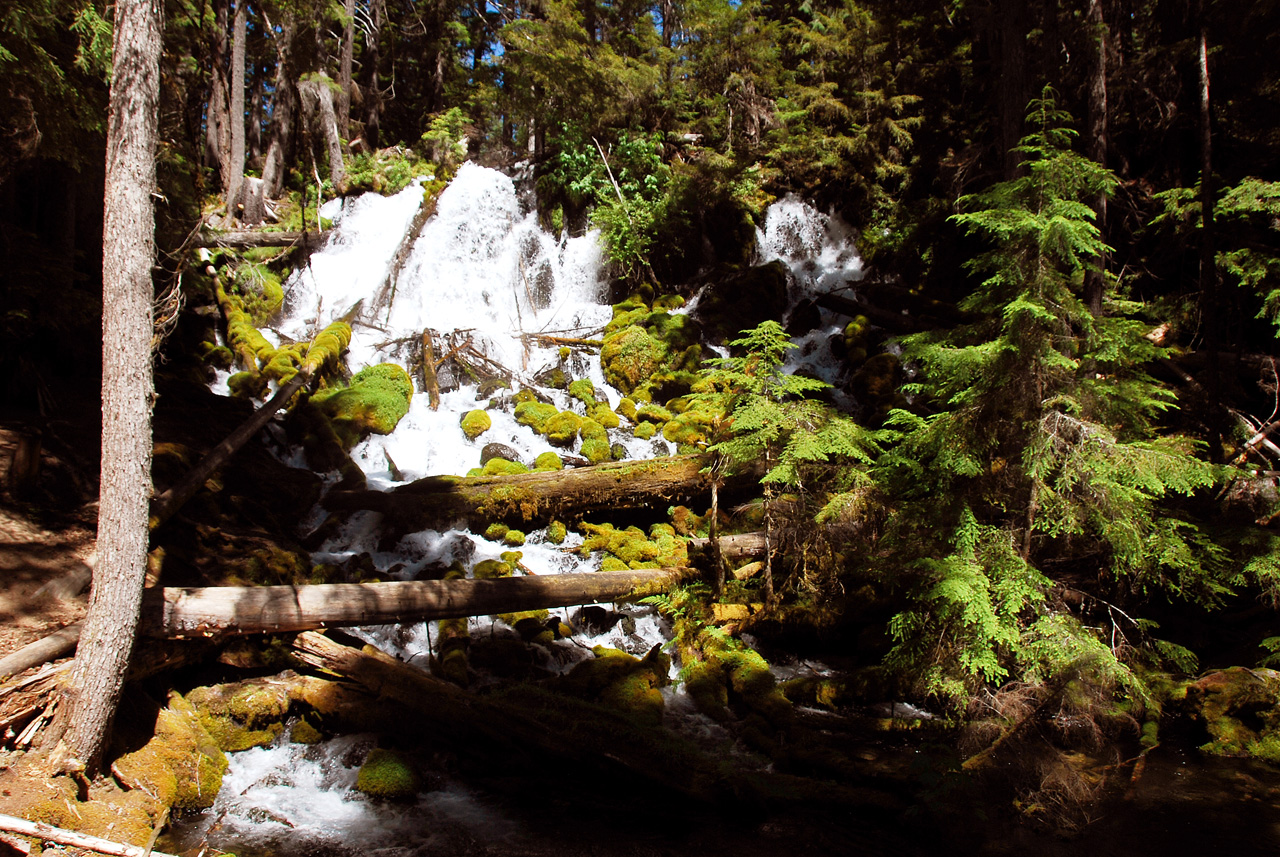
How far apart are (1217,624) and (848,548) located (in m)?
4.13

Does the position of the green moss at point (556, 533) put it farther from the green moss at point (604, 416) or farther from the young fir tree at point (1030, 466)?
the young fir tree at point (1030, 466)

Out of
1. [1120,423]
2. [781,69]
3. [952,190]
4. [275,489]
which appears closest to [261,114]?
[781,69]

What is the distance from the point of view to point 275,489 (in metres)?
9.89

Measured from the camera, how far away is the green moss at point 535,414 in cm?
1365

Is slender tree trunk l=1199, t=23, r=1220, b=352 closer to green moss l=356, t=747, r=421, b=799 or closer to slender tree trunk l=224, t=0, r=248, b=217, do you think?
green moss l=356, t=747, r=421, b=799

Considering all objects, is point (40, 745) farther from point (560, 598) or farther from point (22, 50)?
point (22, 50)

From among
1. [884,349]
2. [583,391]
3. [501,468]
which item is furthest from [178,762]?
[884,349]

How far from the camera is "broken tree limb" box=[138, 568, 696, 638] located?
5.15m

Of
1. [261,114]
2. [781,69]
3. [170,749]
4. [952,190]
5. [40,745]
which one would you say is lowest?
[170,749]

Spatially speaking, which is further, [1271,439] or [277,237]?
[277,237]

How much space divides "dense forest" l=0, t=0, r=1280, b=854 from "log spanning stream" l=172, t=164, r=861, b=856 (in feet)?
1.52

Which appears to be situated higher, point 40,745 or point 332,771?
point 40,745

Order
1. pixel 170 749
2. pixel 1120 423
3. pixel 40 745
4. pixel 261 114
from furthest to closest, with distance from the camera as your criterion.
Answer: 1. pixel 261 114
2. pixel 1120 423
3. pixel 170 749
4. pixel 40 745

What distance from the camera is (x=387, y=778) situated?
512 cm
